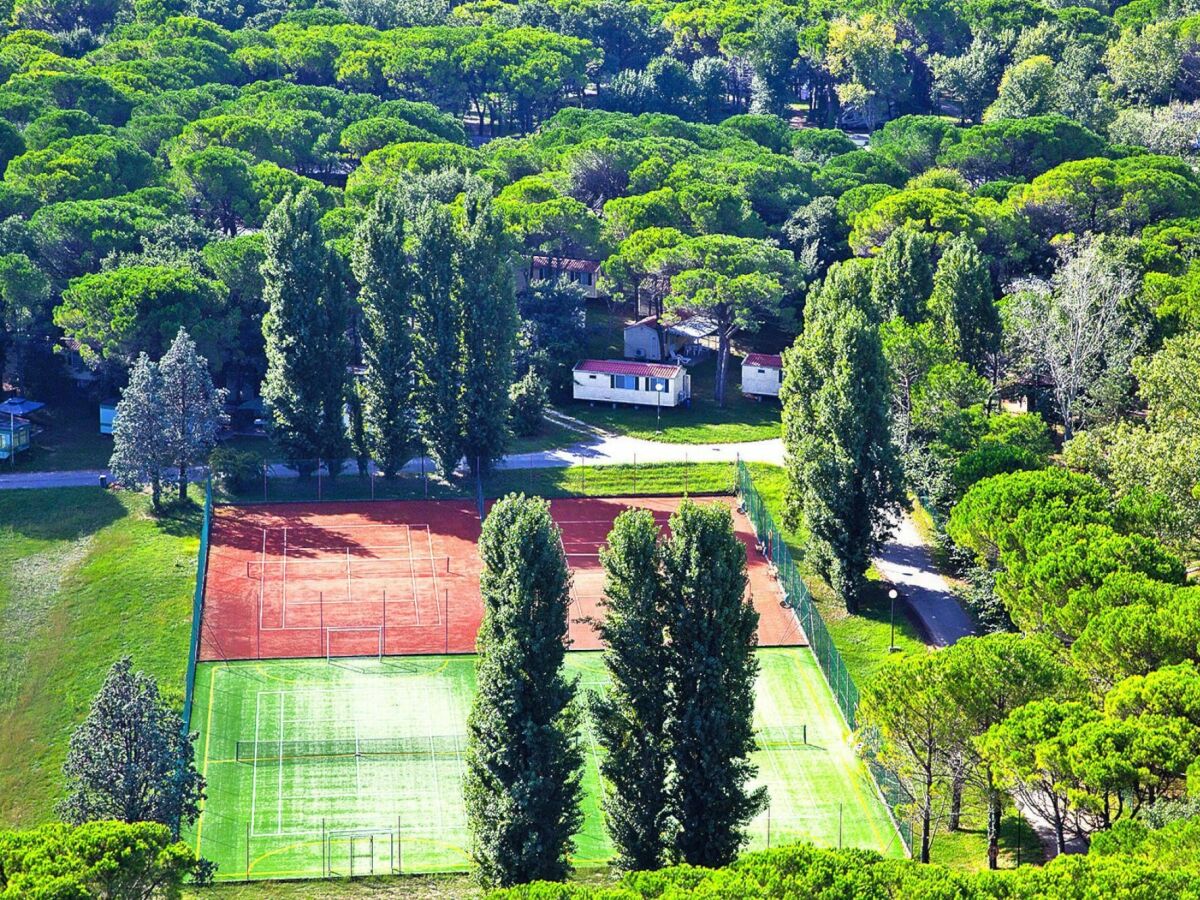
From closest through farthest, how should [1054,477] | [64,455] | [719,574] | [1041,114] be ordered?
[719,574] → [1054,477] → [64,455] → [1041,114]

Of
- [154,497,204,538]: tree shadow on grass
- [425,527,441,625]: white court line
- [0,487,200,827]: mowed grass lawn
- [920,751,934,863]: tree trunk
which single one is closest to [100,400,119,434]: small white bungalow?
[0,487,200,827]: mowed grass lawn

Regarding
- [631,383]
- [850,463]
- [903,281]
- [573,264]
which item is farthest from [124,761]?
[573,264]

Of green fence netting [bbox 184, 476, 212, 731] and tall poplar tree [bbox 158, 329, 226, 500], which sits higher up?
tall poplar tree [bbox 158, 329, 226, 500]

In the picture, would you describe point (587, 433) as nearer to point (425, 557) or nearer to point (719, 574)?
point (425, 557)

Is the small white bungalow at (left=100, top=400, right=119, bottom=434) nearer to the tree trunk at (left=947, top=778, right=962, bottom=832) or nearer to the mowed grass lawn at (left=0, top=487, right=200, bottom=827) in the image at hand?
the mowed grass lawn at (left=0, top=487, right=200, bottom=827)

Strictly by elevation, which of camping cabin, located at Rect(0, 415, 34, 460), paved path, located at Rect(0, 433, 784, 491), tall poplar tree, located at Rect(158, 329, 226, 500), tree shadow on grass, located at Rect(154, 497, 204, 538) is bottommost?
tree shadow on grass, located at Rect(154, 497, 204, 538)

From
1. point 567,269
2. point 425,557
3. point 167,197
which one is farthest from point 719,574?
point 167,197
